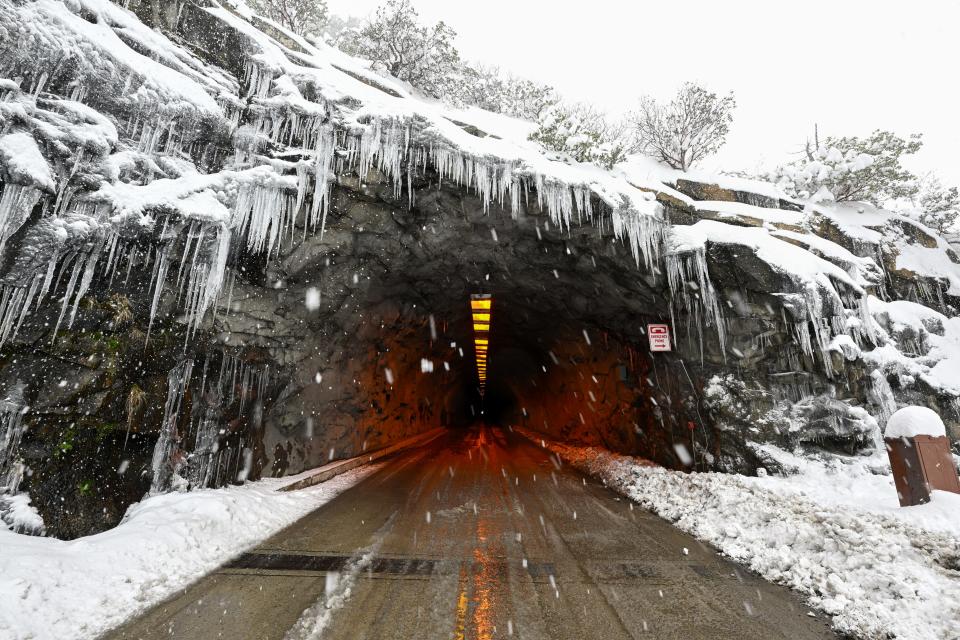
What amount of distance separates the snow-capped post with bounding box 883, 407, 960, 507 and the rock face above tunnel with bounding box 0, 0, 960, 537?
12.7ft

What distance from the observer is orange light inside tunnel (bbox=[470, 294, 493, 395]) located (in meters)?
17.7

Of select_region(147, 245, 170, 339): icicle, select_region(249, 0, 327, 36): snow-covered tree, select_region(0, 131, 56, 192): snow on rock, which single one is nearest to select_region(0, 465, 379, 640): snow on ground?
select_region(147, 245, 170, 339): icicle

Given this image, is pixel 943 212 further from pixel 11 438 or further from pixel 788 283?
pixel 11 438

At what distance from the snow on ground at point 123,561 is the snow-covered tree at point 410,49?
48.8 ft

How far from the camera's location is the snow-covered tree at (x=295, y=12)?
14.8 m

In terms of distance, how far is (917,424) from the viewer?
5.80m

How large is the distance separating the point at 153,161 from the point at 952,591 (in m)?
13.1

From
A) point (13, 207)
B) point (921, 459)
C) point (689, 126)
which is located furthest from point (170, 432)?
point (689, 126)

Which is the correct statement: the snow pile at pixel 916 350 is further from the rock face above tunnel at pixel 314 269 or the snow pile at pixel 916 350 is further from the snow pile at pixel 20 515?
the snow pile at pixel 20 515

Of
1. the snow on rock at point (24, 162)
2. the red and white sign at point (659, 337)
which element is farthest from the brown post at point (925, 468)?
the snow on rock at point (24, 162)

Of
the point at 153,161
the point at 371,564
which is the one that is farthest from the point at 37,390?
Answer: the point at 371,564

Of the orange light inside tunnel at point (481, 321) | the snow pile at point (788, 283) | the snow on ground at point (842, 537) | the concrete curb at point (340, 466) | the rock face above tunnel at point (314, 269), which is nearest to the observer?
the snow on ground at point (842, 537)

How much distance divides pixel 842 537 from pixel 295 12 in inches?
861

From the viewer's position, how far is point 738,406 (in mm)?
10125
